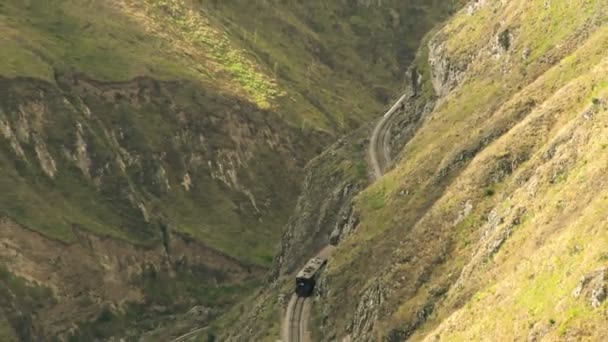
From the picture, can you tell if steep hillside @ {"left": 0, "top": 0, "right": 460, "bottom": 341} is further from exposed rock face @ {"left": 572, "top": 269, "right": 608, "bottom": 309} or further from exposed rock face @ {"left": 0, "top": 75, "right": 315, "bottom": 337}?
exposed rock face @ {"left": 572, "top": 269, "right": 608, "bottom": 309}

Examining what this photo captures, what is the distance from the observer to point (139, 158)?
14050 cm

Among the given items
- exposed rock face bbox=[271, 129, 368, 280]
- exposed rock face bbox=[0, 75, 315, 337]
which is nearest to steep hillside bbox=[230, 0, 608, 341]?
exposed rock face bbox=[271, 129, 368, 280]

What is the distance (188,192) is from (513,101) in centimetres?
7758

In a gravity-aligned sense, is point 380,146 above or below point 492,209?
below

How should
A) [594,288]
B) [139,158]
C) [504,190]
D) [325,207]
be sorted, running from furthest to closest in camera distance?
[139,158]
[325,207]
[504,190]
[594,288]

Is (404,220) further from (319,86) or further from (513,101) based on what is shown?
(319,86)

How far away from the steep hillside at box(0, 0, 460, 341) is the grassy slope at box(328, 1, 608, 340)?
164 feet

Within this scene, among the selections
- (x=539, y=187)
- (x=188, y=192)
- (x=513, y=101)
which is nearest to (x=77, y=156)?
(x=188, y=192)

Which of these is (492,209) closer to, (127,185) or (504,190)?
(504,190)

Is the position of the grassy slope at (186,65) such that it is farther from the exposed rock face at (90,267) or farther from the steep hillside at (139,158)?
the exposed rock face at (90,267)

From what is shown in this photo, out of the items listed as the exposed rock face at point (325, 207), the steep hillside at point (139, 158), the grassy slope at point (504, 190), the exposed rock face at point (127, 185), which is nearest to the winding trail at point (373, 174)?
the exposed rock face at point (325, 207)

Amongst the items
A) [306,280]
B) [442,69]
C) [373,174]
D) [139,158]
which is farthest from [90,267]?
[442,69]

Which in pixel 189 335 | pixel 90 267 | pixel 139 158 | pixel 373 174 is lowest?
pixel 189 335

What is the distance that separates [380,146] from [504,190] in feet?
167
